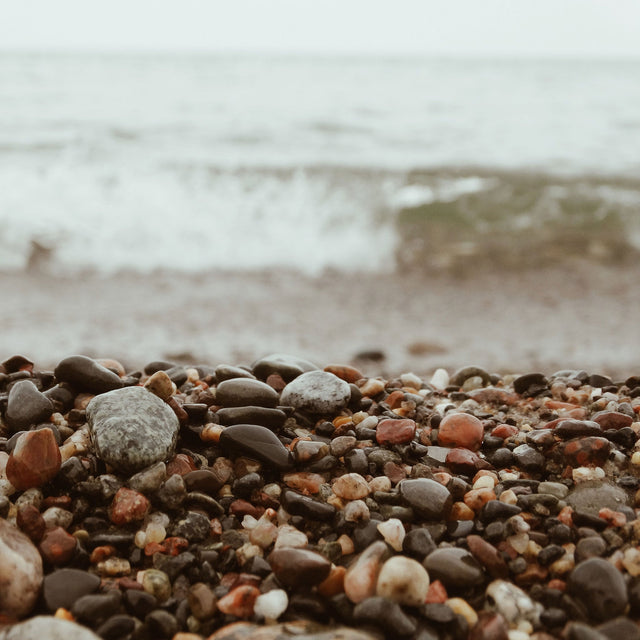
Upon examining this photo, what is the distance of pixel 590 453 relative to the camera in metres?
1.97

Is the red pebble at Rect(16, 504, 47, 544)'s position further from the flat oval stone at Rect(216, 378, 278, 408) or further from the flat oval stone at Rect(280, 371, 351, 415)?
the flat oval stone at Rect(280, 371, 351, 415)

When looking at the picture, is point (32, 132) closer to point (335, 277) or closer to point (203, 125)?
point (203, 125)

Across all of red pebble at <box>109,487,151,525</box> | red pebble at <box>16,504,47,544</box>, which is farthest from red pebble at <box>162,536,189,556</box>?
A: red pebble at <box>16,504,47,544</box>

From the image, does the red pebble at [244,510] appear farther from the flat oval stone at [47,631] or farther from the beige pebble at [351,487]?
the flat oval stone at [47,631]

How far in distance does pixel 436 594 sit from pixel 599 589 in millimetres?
377

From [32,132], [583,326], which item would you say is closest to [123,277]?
[583,326]

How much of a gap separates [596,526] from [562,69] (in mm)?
32831

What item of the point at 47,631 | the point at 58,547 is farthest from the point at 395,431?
the point at 47,631

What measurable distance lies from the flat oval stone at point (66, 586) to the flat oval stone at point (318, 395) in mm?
916

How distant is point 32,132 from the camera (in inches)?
466

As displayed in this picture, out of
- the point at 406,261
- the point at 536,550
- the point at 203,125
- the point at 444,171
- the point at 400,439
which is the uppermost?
the point at 203,125

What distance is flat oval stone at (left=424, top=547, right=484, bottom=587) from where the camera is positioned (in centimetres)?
154

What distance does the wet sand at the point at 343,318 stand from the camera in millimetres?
4660

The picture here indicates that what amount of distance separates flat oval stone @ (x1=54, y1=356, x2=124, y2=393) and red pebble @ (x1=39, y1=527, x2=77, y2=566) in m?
0.70
